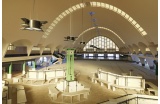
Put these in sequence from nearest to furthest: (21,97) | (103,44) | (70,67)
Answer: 1. (21,97)
2. (70,67)
3. (103,44)

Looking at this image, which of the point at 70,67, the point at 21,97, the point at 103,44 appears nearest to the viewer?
the point at 21,97

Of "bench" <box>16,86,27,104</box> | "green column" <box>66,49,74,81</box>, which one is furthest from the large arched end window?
"bench" <box>16,86,27,104</box>

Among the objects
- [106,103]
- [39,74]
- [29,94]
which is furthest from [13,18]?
[106,103]

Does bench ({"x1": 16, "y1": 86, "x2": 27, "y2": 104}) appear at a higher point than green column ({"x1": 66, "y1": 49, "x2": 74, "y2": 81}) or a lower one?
lower

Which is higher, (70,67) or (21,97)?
(70,67)

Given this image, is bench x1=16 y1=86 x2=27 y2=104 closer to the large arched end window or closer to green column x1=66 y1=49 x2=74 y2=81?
green column x1=66 y1=49 x2=74 y2=81

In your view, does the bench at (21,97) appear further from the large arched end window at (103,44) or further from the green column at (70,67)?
the large arched end window at (103,44)

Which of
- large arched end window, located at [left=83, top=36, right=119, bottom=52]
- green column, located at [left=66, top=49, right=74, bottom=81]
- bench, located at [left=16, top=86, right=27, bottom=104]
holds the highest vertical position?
large arched end window, located at [left=83, top=36, right=119, bottom=52]

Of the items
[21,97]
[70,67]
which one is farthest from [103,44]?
[21,97]

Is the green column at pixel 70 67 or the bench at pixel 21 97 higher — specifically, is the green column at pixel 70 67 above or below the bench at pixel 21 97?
above

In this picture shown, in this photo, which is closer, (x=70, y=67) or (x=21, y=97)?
(x=21, y=97)

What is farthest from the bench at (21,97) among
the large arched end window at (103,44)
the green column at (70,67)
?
the large arched end window at (103,44)

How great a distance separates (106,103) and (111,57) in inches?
1433

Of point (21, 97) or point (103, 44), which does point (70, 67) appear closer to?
point (21, 97)
